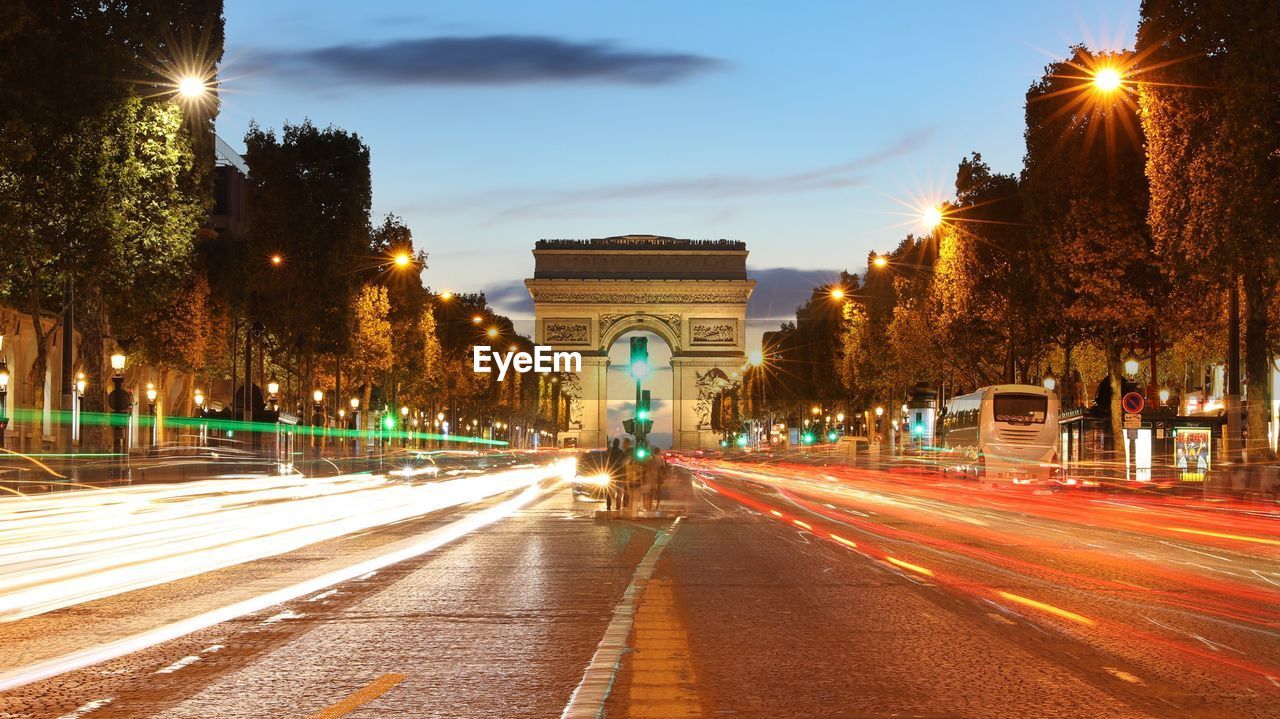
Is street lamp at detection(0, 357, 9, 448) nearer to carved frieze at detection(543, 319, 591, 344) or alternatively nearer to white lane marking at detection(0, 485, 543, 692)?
white lane marking at detection(0, 485, 543, 692)

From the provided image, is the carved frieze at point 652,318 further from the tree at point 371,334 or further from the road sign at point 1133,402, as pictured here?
the road sign at point 1133,402

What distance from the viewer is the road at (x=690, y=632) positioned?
7.40 metres

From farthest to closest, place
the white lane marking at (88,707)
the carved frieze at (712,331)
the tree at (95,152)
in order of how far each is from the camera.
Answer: the carved frieze at (712,331)
the tree at (95,152)
the white lane marking at (88,707)

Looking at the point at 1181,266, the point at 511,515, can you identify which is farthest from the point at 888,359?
the point at 511,515

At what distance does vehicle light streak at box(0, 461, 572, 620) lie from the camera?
13.4 metres

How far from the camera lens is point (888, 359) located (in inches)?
3091

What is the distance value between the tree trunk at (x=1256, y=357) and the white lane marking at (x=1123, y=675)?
990 inches

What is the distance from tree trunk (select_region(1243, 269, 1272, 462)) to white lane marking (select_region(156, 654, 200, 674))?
27.2 meters

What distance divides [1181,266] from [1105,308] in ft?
34.0

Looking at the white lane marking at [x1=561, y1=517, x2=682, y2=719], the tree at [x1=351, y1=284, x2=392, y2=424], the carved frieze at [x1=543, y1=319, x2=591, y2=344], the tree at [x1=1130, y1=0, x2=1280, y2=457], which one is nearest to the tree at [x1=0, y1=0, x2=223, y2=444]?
the white lane marking at [x1=561, y1=517, x2=682, y2=719]

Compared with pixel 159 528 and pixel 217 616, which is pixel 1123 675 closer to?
pixel 217 616

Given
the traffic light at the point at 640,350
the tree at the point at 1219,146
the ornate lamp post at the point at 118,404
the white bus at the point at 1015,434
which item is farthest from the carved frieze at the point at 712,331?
the tree at the point at 1219,146

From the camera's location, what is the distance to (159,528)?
1955 cm

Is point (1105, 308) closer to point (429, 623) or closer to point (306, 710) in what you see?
point (429, 623)
